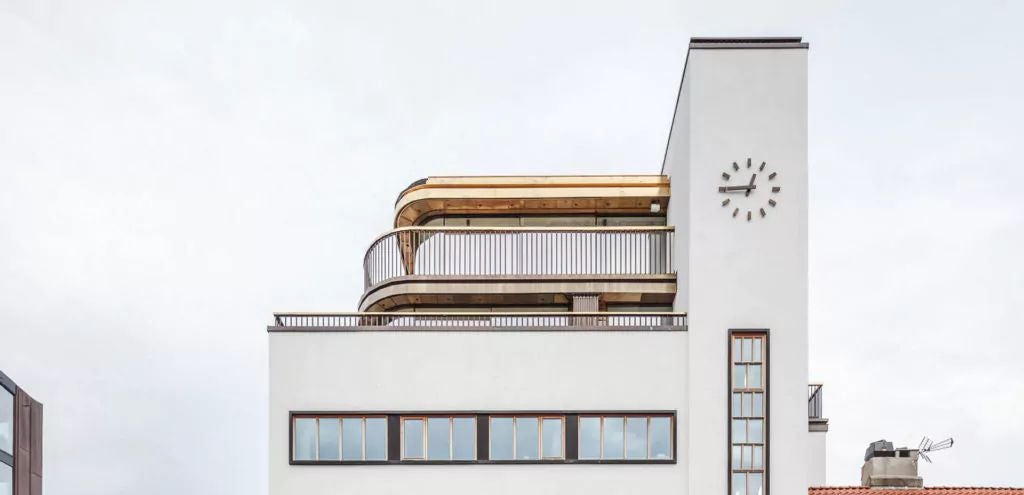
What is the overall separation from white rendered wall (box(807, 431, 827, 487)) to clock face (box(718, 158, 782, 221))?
5.21 meters

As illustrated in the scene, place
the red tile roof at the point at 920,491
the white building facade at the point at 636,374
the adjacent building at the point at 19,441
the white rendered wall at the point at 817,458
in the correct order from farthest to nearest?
the adjacent building at the point at 19,441, the white rendered wall at the point at 817,458, the red tile roof at the point at 920,491, the white building facade at the point at 636,374

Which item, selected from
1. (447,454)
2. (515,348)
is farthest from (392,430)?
(515,348)

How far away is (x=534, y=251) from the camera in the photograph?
26531 mm

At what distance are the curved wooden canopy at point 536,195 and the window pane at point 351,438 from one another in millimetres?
6549

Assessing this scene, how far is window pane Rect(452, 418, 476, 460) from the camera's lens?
940 inches

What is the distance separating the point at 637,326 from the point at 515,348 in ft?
8.08

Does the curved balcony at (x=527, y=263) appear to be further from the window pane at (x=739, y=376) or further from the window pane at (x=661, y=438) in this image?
the window pane at (x=661, y=438)

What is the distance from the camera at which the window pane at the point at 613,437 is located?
23844 mm

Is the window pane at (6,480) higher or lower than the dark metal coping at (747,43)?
lower

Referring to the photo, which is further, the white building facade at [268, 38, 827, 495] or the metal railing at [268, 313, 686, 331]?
the metal railing at [268, 313, 686, 331]

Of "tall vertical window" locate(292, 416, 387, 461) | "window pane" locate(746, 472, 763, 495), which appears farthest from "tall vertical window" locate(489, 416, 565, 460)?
"window pane" locate(746, 472, 763, 495)

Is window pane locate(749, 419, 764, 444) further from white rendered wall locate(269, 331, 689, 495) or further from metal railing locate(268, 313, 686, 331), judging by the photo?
metal railing locate(268, 313, 686, 331)

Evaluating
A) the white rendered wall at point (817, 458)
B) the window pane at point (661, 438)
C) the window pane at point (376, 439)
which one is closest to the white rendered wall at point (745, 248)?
the window pane at point (661, 438)

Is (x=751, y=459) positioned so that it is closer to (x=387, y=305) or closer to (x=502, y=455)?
(x=502, y=455)
